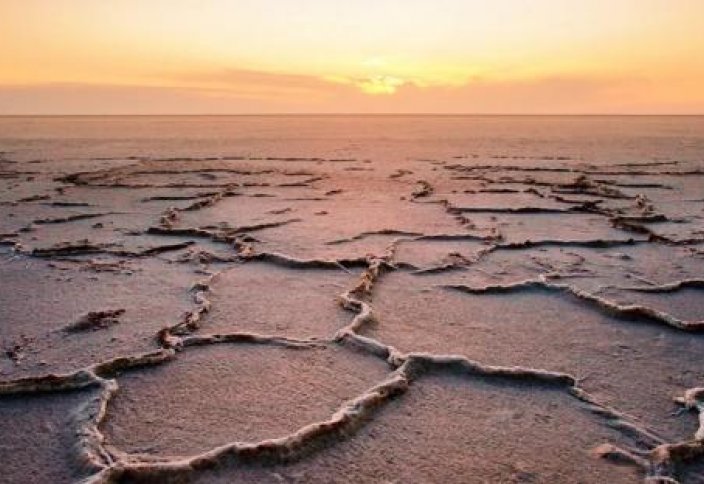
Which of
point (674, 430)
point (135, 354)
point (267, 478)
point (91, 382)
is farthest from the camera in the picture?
point (135, 354)

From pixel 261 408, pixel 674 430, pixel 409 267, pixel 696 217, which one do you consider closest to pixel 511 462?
pixel 674 430

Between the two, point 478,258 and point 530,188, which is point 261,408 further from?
point 530,188

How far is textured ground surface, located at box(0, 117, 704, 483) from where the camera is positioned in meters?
1.71

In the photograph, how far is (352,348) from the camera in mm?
2449

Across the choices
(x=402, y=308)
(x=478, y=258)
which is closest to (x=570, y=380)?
(x=402, y=308)

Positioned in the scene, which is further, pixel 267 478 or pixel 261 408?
pixel 261 408

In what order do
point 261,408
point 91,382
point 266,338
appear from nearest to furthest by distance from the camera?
point 261,408 < point 91,382 < point 266,338

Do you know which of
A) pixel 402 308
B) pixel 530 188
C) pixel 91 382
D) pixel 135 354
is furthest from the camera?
pixel 530 188

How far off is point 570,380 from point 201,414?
111 centimetres

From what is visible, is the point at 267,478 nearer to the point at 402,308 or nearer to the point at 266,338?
the point at 266,338

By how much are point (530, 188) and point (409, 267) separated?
14.0 feet

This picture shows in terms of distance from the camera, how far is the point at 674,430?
1.84m

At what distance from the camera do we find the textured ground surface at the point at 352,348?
5.61ft

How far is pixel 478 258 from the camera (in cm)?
393
